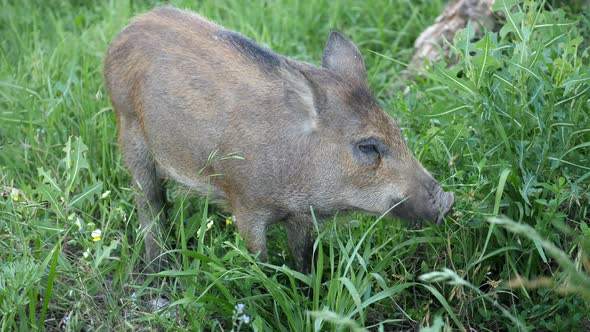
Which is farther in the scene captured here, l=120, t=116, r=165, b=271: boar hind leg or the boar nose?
l=120, t=116, r=165, b=271: boar hind leg

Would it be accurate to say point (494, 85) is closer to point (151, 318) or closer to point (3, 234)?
point (151, 318)

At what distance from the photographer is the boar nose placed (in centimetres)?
382

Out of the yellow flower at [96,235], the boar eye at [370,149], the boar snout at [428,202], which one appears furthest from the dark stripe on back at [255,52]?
the yellow flower at [96,235]

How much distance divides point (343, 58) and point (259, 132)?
62 centimetres

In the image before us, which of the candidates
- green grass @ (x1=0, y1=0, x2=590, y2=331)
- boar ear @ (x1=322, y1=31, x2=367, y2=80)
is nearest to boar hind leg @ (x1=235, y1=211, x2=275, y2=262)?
green grass @ (x1=0, y1=0, x2=590, y2=331)

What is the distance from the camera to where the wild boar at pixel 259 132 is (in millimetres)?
3957

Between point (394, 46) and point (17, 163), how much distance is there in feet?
9.77

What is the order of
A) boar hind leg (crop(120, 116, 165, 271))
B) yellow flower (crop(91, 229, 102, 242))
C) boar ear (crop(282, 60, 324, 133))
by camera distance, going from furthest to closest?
boar hind leg (crop(120, 116, 165, 271)), boar ear (crop(282, 60, 324, 133)), yellow flower (crop(91, 229, 102, 242))

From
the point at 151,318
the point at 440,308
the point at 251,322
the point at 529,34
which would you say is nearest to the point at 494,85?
the point at 529,34

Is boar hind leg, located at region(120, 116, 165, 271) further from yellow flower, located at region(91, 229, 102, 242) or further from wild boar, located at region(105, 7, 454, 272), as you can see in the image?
yellow flower, located at region(91, 229, 102, 242)

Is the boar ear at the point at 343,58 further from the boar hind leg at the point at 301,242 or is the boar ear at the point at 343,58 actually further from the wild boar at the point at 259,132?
the boar hind leg at the point at 301,242

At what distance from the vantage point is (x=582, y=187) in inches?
156

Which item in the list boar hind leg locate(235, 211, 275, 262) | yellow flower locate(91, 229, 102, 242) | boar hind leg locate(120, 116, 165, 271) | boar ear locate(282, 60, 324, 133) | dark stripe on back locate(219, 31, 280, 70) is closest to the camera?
yellow flower locate(91, 229, 102, 242)

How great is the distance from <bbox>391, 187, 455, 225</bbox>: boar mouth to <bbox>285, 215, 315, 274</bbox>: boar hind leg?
65 centimetres
